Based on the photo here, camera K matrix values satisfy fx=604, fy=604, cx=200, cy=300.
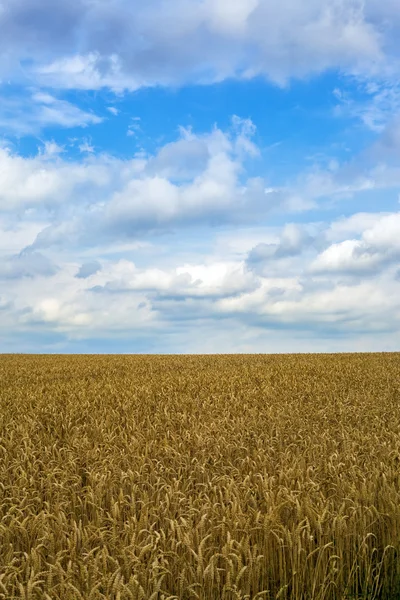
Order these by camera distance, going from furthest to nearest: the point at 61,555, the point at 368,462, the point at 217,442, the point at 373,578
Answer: the point at 217,442 < the point at 368,462 < the point at 373,578 < the point at 61,555

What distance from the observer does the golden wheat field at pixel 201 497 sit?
170 inches

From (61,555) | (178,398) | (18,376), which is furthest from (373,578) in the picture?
(18,376)

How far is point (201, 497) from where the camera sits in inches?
253

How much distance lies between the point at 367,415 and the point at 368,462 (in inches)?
165

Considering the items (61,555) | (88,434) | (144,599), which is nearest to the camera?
(144,599)

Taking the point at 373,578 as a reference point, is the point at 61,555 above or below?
above

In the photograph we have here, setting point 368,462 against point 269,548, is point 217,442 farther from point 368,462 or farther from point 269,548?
point 269,548

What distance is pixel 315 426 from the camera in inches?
408

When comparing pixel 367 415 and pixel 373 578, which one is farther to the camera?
pixel 367 415

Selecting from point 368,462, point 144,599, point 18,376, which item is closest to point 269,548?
point 144,599

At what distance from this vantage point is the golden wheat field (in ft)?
14.1

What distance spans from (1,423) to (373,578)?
777cm

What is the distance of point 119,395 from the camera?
1467 cm

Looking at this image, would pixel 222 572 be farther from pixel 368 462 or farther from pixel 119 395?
pixel 119 395
